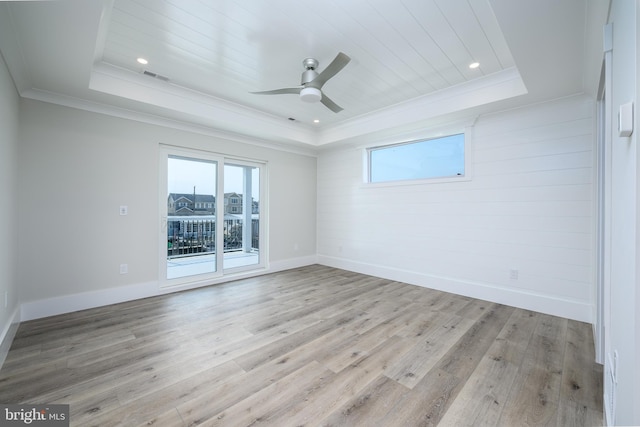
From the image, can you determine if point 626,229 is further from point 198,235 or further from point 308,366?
point 198,235

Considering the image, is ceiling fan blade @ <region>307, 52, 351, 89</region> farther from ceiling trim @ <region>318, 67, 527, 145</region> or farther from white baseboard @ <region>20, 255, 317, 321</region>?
white baseboard @ <region>20, 255, 317, 321</region>

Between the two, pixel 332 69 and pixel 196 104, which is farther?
pixel 196 104

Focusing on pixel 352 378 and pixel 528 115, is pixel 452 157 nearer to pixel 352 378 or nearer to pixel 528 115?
pixel 528 115

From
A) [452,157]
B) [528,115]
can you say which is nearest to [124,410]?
[452,157]

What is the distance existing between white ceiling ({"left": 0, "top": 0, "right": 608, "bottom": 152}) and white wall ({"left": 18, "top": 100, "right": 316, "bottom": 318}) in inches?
10.4

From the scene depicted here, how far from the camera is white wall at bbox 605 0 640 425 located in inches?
36.8

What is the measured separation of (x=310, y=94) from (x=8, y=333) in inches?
146

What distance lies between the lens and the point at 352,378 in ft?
6.38

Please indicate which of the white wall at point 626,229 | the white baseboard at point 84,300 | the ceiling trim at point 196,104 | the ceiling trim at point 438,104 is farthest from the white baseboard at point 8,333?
the ceiling trim at point 438,104

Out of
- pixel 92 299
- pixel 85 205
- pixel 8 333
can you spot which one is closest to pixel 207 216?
pixel 85 205

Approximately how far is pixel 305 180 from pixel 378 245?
85.1 inches

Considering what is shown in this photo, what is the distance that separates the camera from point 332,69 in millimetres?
2473

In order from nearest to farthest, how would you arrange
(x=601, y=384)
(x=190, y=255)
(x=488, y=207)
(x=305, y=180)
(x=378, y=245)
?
(x=601, y=384)
(x=488, y=207)
(x=190, y=255)
(x=378, y=245)
(x=305, y=180)

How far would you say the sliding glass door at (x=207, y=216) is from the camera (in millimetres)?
4039
